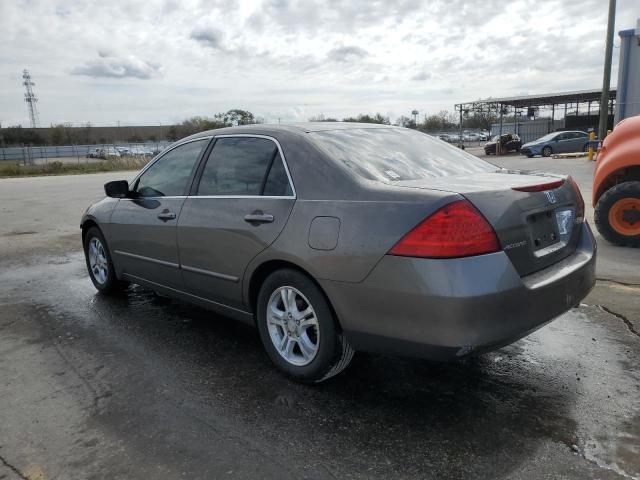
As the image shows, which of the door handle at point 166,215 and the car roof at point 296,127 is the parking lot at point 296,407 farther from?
the car roof at point 296,127

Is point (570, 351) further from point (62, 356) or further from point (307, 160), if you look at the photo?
point (62, 356)

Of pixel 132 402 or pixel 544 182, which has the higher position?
pixel 544 182

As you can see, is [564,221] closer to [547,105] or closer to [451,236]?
[451,236]

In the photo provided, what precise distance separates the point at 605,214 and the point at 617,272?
134 centimetres

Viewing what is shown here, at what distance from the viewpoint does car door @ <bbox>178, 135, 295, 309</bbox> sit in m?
3.39

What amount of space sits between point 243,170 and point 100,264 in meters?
2.55

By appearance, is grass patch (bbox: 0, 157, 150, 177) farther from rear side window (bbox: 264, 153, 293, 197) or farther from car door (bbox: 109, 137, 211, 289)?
rear side window (bbox: 264, 153, 293, 197)

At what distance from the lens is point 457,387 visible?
3.25 meters

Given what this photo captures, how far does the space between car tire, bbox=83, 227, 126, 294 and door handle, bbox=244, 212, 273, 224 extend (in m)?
2.33

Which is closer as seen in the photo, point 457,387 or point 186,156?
point 457,387

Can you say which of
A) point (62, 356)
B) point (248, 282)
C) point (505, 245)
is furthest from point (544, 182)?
point (62, 356)

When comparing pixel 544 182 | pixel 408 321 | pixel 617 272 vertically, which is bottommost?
pixel 617 272

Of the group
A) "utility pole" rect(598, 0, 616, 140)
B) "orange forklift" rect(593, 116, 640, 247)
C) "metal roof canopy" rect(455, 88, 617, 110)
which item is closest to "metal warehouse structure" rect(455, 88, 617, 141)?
"metal roof canopy" rect(455, 88, 617, 110)

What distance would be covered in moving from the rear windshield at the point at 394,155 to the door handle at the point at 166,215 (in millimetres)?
1360
